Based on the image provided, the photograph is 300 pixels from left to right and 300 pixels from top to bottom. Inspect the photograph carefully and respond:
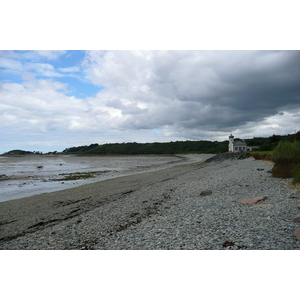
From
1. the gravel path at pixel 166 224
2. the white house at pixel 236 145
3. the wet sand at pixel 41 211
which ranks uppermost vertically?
the white house at pixel 236 145

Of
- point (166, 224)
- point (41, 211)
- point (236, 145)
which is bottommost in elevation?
point (41, 211)

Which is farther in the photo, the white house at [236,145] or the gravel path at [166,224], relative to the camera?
the white house at [236,145]

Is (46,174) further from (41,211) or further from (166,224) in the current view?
(166,224)

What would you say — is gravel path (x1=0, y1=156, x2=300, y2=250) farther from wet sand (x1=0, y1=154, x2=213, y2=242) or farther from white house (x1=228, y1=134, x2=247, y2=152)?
white house (x1=228, y1=134, x2=247, y2=152)

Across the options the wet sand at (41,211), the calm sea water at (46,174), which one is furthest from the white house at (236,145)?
the wet sand at (41,211)

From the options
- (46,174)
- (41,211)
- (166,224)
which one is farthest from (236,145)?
(166,224)

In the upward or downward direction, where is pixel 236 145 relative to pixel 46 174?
upward

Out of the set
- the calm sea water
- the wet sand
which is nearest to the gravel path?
the wet sand

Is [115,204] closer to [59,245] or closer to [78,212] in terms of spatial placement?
[78,212]

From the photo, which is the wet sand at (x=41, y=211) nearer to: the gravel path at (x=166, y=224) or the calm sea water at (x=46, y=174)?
the gravel path at (x=166, y=224)

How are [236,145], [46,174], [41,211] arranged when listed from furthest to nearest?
[236,145], [46,174], [41,211]

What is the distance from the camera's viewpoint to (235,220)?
7.98 m

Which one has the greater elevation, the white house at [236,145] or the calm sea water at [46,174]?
the white house at [236,145]

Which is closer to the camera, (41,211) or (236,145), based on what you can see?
(41,211)
